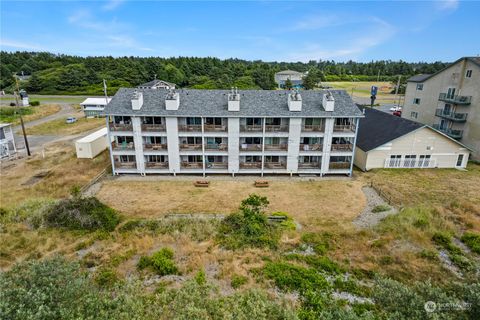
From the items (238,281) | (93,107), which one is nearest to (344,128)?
(238,281)

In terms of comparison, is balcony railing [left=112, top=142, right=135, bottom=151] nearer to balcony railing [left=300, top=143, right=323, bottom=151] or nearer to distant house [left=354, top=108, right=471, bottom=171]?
balcony railing [left=300, top=143, right=323, bottom=151]

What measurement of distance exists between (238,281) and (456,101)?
4463 cm

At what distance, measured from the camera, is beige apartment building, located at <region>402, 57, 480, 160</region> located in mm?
40281

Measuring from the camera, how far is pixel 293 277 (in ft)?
58.2

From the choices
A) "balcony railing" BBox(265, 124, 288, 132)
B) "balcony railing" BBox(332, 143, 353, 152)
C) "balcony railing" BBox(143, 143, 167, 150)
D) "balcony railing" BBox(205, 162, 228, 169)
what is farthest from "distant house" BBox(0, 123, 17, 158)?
"balcony railing" BBox(332, 143, 353, 152)

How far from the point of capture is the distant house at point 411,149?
36.2m

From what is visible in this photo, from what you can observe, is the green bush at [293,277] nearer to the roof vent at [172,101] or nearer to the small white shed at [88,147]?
the roof vent at [172,101]

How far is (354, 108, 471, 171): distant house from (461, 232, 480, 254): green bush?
15.5 metres

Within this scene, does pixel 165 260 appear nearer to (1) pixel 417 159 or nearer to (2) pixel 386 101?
(1) pixel 417 159

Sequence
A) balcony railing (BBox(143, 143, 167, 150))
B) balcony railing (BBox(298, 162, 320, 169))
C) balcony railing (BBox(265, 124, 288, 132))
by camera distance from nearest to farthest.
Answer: balcony railing (BBox(265, 124, 288, 132)) < balcony railing (BBox(143, 143, 167, 150)) < balcony railing (BBox(298, 162, 320, 169))

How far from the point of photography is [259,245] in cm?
2152

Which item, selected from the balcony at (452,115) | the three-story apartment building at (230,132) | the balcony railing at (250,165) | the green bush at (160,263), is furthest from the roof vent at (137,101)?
the balcony at (452,115)

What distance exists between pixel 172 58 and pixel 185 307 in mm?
144500

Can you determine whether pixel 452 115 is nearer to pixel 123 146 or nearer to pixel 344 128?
pixel 344 128
